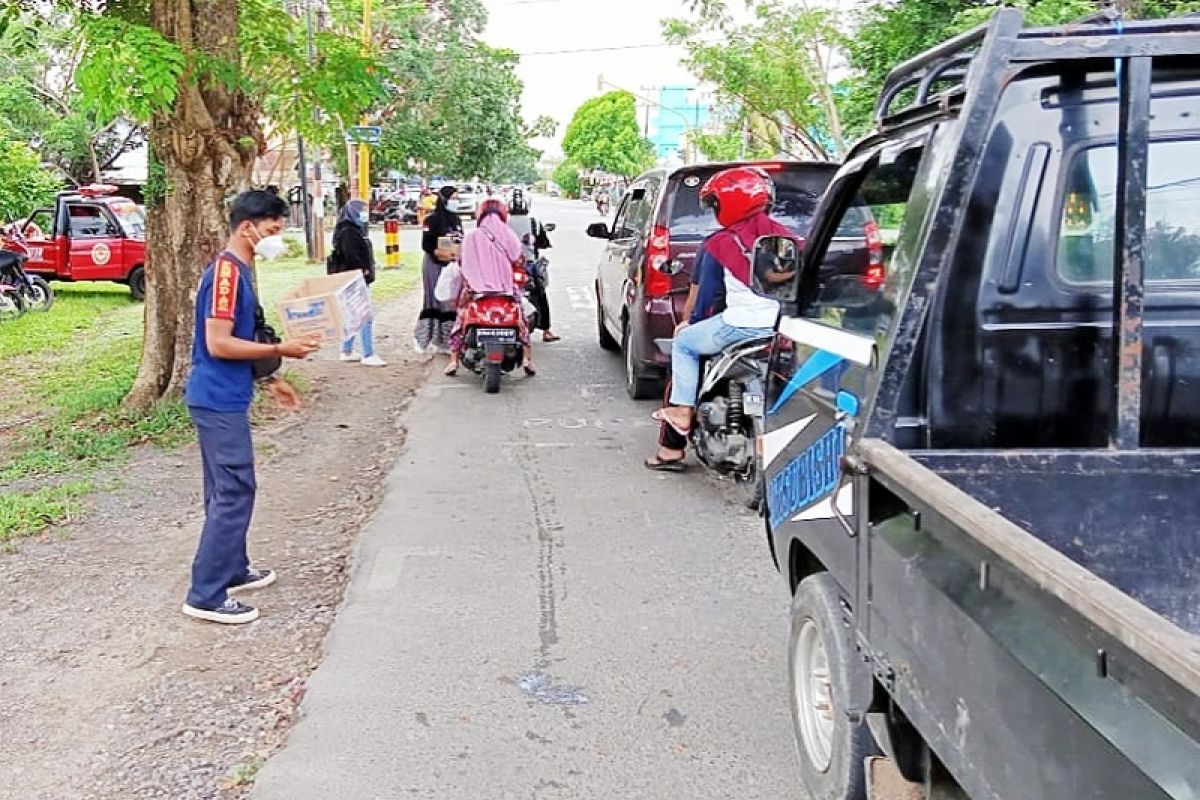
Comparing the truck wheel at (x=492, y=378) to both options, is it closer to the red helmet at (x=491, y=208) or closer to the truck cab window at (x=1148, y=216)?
the red helmet at (x=491, y=208)

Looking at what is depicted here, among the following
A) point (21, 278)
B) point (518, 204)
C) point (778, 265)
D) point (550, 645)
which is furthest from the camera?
point (21, 278)

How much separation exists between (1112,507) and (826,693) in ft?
3.48

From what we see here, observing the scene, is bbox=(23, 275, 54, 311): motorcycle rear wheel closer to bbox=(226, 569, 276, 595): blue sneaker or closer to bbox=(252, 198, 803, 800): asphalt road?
bbox=(252, 198, 803, 800): asphalt road

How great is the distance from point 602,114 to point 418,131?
67454 millimetres

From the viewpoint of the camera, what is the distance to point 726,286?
6.62 m

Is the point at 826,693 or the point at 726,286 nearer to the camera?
the point at 826,693

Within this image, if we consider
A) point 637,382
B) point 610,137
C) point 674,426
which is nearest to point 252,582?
point 674,426

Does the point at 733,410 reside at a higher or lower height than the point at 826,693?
higher

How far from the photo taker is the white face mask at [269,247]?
16.5 ft

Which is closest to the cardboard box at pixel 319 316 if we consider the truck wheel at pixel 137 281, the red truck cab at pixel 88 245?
the red truck cab at pixel 88 245

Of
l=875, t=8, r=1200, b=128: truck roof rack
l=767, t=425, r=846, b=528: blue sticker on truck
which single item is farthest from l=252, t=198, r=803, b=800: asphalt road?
l=875, t=8, r=1200, b=128: truck roof rack

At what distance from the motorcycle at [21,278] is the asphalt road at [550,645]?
36.7 feet

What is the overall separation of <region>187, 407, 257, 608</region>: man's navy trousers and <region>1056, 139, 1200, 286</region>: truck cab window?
3347 mm

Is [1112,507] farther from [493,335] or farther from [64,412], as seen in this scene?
[64,412]
